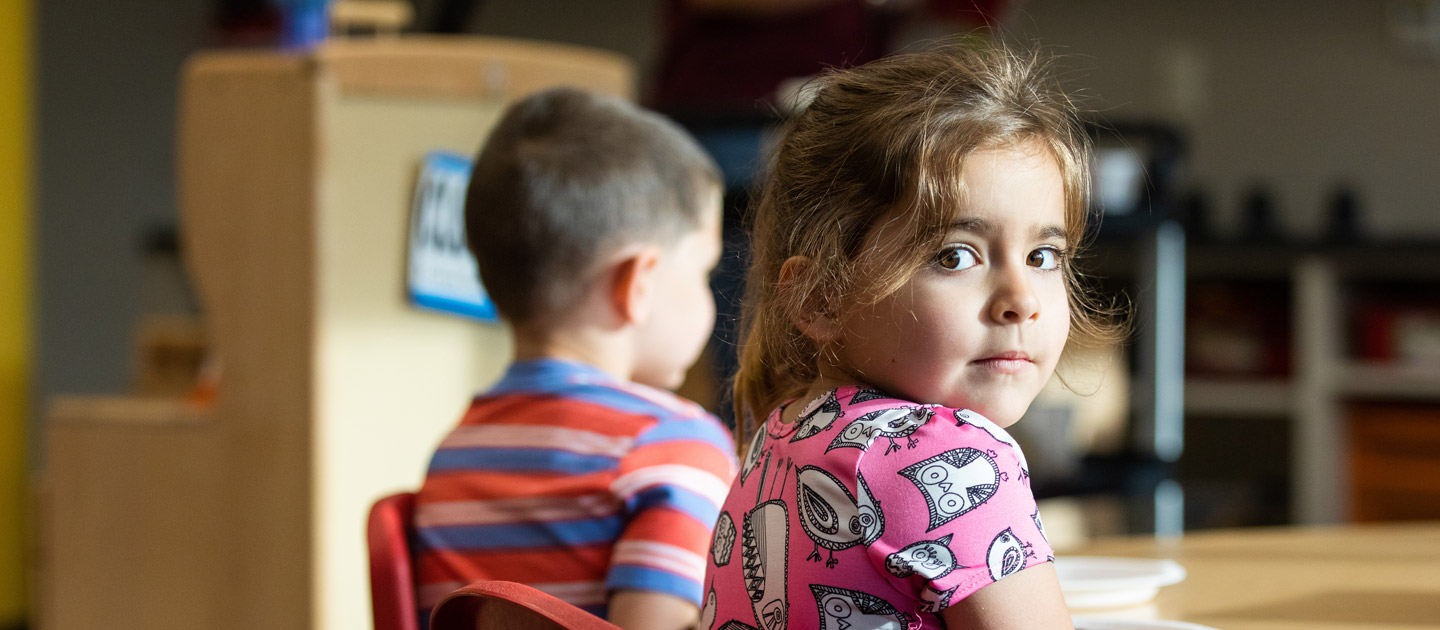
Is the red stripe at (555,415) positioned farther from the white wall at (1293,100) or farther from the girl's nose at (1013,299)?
the white wall at (1293,100)

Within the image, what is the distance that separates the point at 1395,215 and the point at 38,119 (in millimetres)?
4216

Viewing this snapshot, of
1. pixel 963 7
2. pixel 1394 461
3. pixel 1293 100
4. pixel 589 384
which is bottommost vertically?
pixel 1394 461

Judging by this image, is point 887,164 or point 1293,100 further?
point 1293,100

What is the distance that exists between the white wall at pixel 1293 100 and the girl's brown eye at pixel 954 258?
11.5 feet

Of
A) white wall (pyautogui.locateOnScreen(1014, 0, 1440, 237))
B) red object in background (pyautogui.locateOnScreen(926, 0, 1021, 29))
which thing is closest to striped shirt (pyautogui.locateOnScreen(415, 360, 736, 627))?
red object in background (pyautogui.locateOnScreen(926, 0, 1021, 29))

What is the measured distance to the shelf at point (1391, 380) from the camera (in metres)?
3.11

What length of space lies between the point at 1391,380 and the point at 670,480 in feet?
9.35

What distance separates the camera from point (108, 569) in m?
1.53

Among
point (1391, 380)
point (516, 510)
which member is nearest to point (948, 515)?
point (516, 510)

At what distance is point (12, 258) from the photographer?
3.15 metres

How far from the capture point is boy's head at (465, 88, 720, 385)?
0.92 metres

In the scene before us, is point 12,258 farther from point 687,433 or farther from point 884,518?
point 884,518

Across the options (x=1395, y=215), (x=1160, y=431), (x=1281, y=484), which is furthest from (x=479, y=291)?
(x=1395, y=215)

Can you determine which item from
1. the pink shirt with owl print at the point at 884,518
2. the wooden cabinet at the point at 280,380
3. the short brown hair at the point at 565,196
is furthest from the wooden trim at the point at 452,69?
the pink shirt with owl print at the point at 884,518
